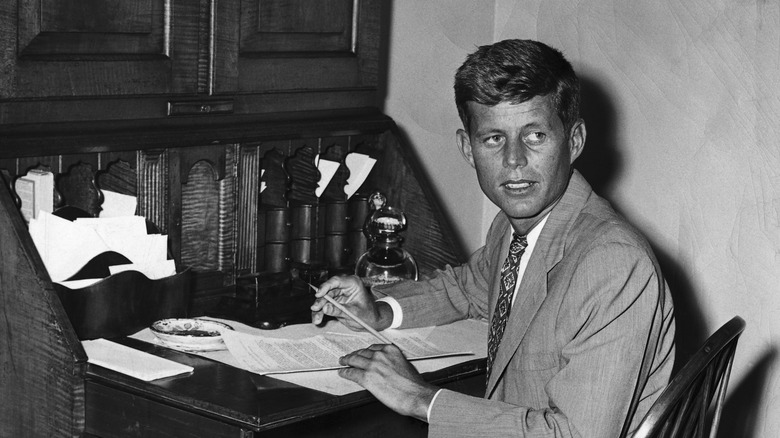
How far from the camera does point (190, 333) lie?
1933 millimetres

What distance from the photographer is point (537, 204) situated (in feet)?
5.97

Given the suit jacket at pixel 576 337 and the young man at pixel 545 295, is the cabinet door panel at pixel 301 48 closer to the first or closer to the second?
the young man at pixel 545 295

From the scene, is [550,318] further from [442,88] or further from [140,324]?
[442,88]

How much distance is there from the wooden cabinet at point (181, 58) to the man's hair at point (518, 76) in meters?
Answer: 0.54

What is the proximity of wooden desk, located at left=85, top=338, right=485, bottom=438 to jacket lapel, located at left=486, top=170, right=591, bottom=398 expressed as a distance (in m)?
0.14

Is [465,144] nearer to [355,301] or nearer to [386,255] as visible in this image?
[355,301]

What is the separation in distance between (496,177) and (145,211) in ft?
2.33

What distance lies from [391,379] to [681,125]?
1300 mm

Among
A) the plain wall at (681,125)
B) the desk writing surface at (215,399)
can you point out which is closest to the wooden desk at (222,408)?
the desk writing surface at (215,399)

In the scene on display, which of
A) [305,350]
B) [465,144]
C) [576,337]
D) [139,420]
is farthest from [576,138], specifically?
[139,420]

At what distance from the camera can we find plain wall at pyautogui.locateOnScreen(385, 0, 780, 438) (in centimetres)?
251

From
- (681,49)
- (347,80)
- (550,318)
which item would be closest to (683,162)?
(681,49)

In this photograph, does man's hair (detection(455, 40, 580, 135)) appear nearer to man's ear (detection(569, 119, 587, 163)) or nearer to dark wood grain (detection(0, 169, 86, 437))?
man's ear (detection(569, 119, 587, 163))

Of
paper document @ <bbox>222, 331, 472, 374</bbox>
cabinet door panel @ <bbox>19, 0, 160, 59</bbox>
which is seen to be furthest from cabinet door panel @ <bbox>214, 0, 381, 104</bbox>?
paper document @ <bbox>222, 331, 472, 374</bbox>
